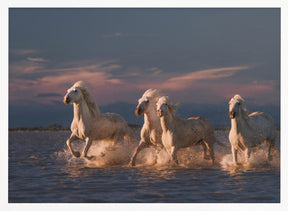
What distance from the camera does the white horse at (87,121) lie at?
1630 cm

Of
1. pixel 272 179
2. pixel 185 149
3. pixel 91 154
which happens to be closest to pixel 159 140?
pixel 185 149

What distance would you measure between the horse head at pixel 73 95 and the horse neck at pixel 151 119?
222 cm

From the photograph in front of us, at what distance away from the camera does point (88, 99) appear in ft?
55.0

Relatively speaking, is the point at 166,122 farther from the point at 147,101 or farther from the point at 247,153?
the point at 247,153

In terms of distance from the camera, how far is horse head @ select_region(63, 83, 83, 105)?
16.1m

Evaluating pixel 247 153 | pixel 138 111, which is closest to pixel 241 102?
pixel 247 153

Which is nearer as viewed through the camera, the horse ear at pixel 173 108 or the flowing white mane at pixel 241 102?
the flowing white mane at pixel 241 102

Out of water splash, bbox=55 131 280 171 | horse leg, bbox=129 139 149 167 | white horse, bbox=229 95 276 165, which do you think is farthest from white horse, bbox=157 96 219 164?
white horse, bbox=229 95 276 165

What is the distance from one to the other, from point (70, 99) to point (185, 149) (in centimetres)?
398

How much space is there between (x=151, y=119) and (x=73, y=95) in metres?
2.53

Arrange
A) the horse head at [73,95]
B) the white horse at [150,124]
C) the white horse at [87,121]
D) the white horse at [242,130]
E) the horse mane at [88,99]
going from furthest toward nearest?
the horse mane at [88,99], the white horse at [87,121], the horse head at [73,95], the white horse at [150,124], the white horse at [242,130]

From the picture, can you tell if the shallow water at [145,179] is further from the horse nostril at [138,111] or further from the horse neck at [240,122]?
the horse nostril at [138,111]

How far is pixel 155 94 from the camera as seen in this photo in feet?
52.5

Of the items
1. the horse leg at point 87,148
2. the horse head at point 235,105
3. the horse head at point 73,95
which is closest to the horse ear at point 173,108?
the horse head at point 235,105
